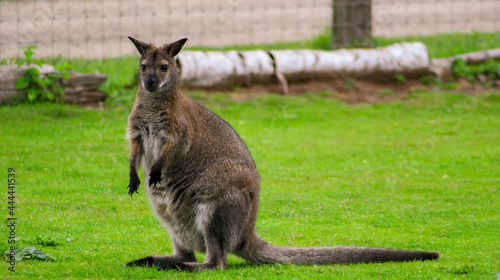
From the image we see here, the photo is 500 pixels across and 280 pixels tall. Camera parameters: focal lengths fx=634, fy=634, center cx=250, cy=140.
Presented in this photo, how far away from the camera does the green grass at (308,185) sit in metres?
5.39

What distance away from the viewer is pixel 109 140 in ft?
29.2

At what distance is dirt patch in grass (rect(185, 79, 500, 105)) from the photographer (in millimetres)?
11697

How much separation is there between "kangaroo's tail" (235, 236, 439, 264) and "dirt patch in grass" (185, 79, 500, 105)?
6.15 meters

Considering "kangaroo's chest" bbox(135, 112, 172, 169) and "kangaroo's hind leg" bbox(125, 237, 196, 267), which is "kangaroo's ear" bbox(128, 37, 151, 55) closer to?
"kangaroo's chest" bbox(135, 112, 172, 169)

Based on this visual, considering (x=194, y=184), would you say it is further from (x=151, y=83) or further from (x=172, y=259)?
(x=151, y=83)

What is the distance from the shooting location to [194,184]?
5.32 metres

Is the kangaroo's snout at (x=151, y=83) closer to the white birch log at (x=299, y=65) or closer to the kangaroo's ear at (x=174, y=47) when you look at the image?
the kangaroo's ear at (x=174, y=47)

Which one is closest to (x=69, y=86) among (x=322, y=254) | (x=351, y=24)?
(x=322, y=254)

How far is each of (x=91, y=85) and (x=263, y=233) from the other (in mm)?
4741

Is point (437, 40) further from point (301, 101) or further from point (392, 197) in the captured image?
point (392, 197)

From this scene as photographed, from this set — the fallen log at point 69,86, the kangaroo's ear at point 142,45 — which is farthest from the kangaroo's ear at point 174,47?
the fallen log at point 69,86

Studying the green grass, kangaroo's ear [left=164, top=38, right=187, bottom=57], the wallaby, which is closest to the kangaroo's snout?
the wallaby

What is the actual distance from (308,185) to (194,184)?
9.27 ft

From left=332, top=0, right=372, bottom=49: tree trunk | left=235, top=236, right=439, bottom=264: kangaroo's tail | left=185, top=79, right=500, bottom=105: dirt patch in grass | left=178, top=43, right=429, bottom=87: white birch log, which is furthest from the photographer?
left=332, top=0, right=372, bottom=49: tree trunk
